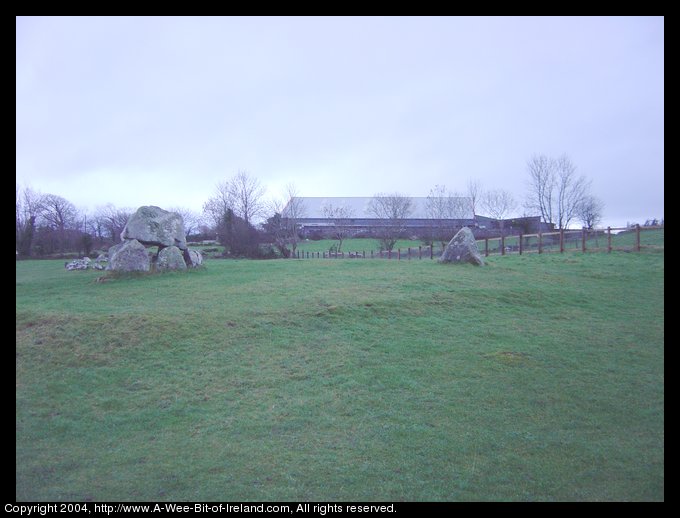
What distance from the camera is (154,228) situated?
18.2 meters

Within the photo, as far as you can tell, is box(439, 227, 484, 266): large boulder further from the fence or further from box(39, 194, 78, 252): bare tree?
box(39, 194, 78, 252): bare tree

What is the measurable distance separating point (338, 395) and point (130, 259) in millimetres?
12233

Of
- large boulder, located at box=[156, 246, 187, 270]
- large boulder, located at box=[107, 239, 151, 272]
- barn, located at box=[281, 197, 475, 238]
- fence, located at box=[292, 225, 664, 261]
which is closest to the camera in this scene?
large boulder, located at box=[107, 239, 151, 272]

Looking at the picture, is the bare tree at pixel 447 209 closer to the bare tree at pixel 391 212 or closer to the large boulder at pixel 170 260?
the bare tree at pixel 391 212

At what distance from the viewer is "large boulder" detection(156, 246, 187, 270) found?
698 inches

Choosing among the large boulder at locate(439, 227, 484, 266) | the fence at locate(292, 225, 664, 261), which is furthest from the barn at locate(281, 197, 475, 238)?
the large boulder at locate(439, 227, 484, 266)

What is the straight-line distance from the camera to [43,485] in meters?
4.98

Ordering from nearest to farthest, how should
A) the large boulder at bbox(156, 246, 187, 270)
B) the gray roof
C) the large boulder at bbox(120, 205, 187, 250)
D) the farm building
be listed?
the large boulder at bbox(156, 246, 187, 270) → the large boulder at bbox(120, 205, 187, 250) → the farm building → the gray roof

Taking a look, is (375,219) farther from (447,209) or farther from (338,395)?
(338,395)

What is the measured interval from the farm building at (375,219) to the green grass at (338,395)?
34.4 meters

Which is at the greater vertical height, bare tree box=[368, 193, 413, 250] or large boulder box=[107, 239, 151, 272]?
bare tree box=[368, 193, 413, 250]

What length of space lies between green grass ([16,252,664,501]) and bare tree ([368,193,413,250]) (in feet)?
110

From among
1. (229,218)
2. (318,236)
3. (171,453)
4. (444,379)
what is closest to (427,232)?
(318,236)

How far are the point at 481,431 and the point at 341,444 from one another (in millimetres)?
1752
